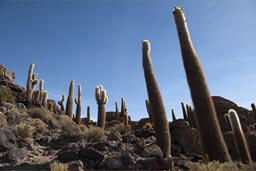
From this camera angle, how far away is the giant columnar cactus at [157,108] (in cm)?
1217

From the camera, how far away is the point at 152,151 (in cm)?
1101

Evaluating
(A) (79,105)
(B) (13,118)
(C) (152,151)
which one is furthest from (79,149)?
(A) (79,105)

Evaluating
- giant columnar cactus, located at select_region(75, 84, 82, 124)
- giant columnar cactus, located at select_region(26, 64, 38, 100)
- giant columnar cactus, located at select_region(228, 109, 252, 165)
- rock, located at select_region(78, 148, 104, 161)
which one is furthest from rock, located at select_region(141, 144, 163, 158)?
giant columnar cactus, located at select_region(26, 64, 38, 100)

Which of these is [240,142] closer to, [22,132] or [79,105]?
[22,132]

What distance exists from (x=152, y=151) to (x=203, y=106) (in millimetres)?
2896

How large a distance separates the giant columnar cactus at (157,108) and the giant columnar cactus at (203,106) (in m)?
2.86

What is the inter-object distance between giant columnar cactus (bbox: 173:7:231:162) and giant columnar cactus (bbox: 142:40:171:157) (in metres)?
2.86

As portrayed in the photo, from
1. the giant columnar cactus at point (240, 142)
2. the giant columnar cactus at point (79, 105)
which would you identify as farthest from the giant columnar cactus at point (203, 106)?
the giant columnar cactus at point (79, 105)

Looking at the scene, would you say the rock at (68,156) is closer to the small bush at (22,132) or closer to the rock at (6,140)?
the rock at (6,140)

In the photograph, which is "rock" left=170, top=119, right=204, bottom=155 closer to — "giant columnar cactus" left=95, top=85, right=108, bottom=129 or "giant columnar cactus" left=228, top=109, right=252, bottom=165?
"giant columnar cactus" left=228, top=109, right=252, bottom=165

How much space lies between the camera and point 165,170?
8742 mm

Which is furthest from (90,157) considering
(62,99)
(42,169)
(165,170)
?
(62,99)

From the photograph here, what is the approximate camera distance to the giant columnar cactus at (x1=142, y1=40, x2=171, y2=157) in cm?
1217

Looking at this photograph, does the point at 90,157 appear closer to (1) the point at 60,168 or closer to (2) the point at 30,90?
(1) the point at 60,168
